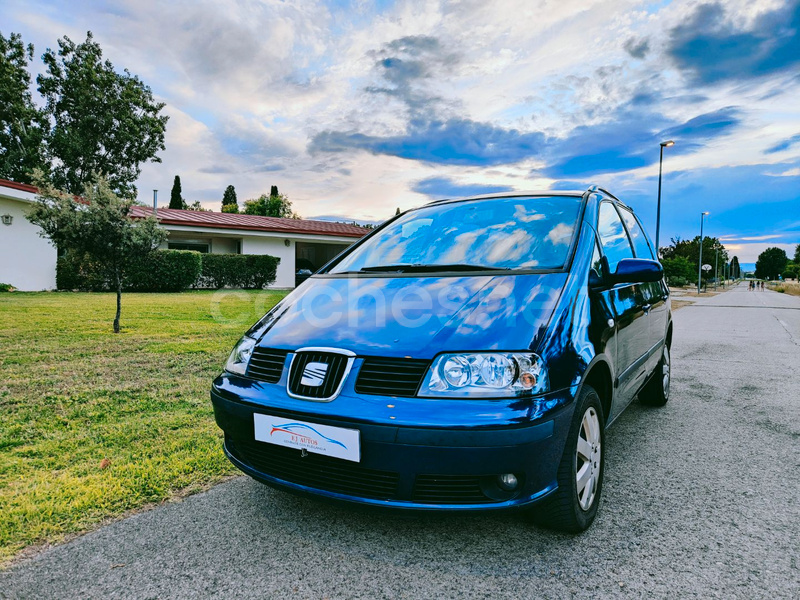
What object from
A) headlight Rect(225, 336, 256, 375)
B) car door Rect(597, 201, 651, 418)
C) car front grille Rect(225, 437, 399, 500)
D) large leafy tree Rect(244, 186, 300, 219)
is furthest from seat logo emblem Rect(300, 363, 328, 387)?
large leafy tree Rect(244, 186, 300, 219)

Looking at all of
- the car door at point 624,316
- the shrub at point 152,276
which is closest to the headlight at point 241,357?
the car door at point 624,316

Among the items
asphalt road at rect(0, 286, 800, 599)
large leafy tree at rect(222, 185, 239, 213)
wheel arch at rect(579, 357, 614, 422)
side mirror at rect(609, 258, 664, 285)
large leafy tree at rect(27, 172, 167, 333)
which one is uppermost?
large leafy tree at rect(222, 185, 239, 213)

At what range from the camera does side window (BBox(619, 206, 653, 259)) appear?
3812 mm

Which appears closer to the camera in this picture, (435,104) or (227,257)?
(435,104)

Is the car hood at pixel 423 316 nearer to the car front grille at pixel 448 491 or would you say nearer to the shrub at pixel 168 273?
the car front grille at pixel 448 491

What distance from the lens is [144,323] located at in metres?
9.34

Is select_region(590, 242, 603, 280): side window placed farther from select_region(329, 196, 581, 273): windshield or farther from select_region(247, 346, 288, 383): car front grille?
select_region(247, 346, 288, 383): car front grille

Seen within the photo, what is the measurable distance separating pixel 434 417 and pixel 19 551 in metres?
1.86

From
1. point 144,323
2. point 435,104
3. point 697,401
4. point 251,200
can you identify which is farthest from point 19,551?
point 251,200

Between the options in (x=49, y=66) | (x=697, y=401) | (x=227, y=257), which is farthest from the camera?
(x=49, y=66)

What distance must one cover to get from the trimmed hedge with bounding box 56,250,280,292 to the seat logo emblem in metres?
14.2

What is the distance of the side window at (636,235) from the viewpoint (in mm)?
3812

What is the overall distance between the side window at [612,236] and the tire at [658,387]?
1.30 m

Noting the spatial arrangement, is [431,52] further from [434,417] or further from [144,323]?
[434,417]
